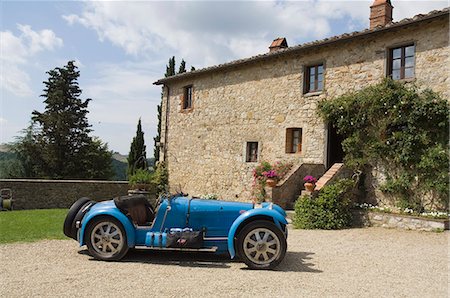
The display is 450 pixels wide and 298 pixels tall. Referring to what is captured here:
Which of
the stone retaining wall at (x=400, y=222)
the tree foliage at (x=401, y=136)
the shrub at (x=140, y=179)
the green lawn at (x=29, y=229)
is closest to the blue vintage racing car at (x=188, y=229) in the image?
the green lawn at (x=29, y=229)

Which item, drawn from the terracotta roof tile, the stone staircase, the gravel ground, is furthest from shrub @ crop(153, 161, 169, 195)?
the gravel ground

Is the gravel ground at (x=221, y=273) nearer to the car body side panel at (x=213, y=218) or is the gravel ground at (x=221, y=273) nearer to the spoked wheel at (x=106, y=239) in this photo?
the spoked wheel at (x=106, y=239)

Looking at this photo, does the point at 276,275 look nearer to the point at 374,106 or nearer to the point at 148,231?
the point at 148,231

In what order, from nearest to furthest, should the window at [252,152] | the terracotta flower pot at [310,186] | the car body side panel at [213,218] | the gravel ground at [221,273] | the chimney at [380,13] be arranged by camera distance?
the gravel ground at [221,273] → the car body side panel at [213,218] → the terracotta flower pot at [310,186] → the chimney at [380,13] → the window at [252,152]

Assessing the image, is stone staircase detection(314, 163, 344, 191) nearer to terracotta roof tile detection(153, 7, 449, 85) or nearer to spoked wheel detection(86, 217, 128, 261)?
terracotta roof tile detection(153, 7, 449, 85)

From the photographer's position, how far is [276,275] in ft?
16.7

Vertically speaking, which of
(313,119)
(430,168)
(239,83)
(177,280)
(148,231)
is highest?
(239,83)

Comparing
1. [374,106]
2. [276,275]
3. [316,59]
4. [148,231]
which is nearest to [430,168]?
[374,106]

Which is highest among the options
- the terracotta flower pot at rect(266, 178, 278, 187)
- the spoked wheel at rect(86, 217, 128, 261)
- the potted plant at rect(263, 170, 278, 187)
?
the potted plant at rect(263, 170, 278, 187)

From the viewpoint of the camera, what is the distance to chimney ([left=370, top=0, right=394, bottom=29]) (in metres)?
12.1

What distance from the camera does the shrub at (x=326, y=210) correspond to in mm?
9617

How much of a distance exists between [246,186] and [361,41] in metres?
6.37

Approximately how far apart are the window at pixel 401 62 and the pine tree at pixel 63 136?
22.3 meters

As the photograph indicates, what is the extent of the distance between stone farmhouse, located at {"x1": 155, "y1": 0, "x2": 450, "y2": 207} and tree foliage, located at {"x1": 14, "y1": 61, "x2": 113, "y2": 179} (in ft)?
37.6
